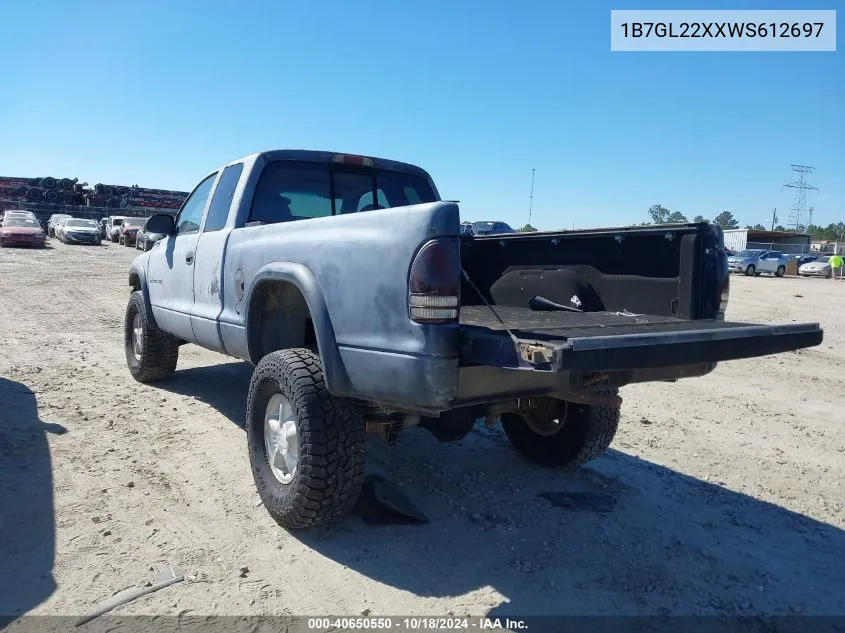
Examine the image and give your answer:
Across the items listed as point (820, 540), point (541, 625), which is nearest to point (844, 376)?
point (820, 540)

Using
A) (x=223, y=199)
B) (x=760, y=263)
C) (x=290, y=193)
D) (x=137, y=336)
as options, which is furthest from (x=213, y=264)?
(x=760, y=263)

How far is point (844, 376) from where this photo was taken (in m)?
7.70

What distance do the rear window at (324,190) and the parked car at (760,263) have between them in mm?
33935

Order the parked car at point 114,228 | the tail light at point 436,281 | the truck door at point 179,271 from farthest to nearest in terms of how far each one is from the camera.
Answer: the parked car at point 114,228 → the truck door at point 179,271 → the tail light at point 436,281

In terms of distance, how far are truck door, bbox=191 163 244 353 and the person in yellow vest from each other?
35.2 meters

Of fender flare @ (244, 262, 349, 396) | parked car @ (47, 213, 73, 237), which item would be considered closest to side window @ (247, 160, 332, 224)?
fender flare @ (244, 262, 349, 396)

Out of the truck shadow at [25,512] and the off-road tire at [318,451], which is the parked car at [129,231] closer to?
the truck shadow at [25,512]

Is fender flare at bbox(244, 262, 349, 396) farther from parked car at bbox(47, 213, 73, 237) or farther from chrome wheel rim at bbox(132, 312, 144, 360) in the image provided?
parked car at bbox(47, 213, 73, 237)

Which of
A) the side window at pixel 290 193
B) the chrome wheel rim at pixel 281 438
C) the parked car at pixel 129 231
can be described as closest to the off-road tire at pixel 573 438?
the chrome wheel rim at pixel 281 438

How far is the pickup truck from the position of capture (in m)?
2.51

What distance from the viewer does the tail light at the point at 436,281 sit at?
8.19ft

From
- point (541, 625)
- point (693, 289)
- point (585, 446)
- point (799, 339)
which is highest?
point (693, 289)

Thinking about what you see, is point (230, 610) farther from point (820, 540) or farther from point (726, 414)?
point (726, 414)

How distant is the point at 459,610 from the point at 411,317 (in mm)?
1327
